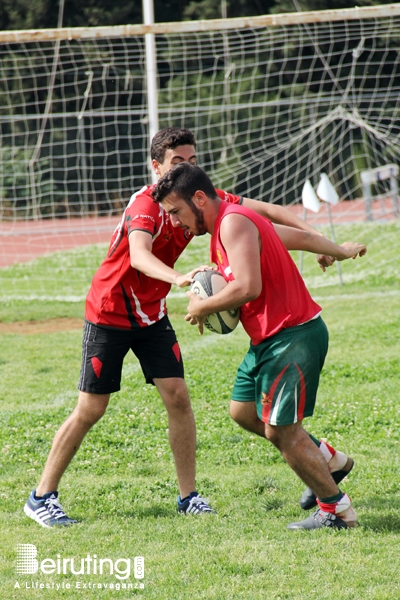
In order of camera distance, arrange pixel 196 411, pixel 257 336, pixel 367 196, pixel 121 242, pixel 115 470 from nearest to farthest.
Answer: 1. pixel 257 336
2. pixel 121 242
3. pixel 115 470
4. pixel 196 411
5. pixel 367 196

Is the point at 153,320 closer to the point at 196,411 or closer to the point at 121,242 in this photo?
the point at 121,242

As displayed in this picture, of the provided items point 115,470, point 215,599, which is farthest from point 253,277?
point 115,470

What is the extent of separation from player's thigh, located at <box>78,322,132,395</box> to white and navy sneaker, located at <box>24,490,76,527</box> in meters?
0.66

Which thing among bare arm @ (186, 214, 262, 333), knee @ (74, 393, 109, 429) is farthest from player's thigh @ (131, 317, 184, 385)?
bare arm @ (186, 214, 262, 333)

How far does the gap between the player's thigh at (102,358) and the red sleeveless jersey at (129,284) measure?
0.21 ft

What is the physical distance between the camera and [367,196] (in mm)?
20891

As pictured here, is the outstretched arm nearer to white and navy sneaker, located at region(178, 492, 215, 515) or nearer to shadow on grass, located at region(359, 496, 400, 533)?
shadow on grass, located at region(359, 496, 400, 533)

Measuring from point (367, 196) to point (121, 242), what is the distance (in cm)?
1707

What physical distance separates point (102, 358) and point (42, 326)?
654 cm

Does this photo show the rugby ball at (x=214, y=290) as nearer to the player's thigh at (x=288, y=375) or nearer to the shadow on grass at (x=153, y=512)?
the player's thigh at (x=288, y=375)

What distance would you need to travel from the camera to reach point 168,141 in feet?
14.7

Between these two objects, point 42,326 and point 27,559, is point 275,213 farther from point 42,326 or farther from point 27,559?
point 42,326

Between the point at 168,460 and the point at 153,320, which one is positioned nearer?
the point at 153,320

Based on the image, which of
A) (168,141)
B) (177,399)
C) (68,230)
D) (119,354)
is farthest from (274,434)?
(68,230)
